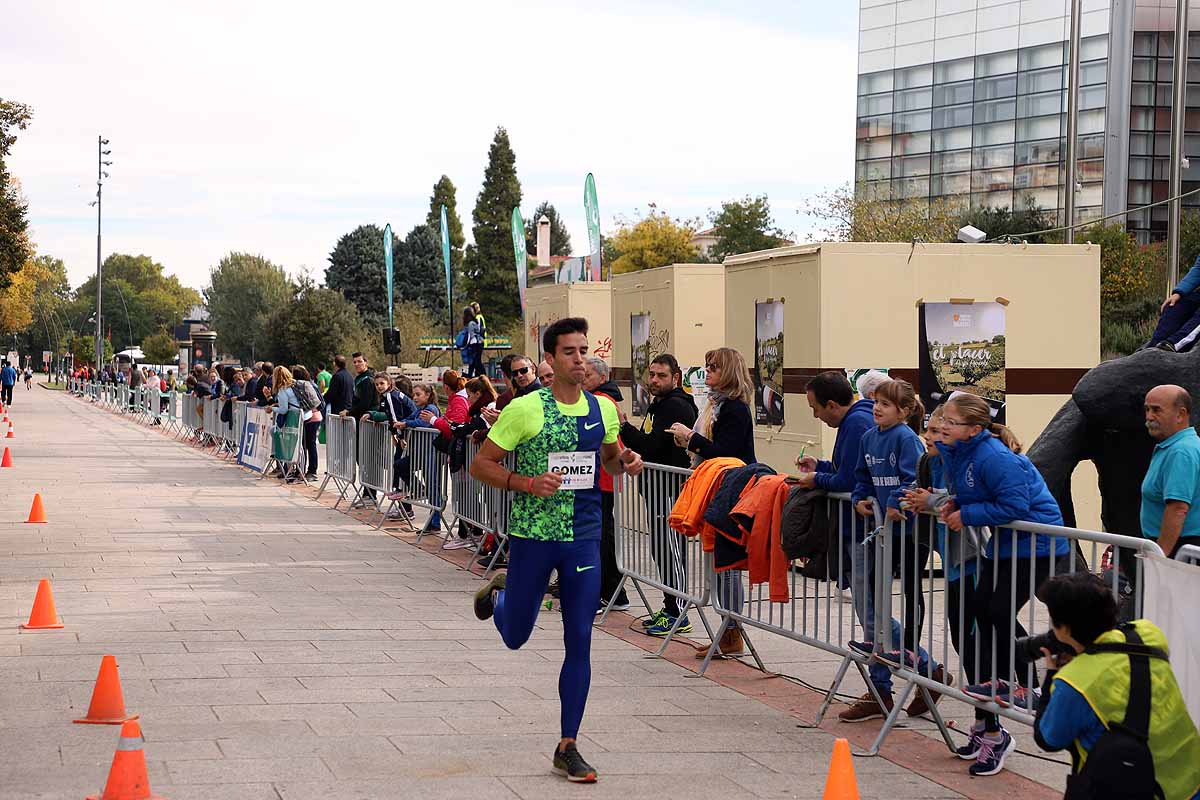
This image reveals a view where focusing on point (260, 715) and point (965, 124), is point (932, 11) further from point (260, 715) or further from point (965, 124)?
point (260, 715)

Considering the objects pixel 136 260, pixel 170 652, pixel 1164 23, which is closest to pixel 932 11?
pixel 1164 23

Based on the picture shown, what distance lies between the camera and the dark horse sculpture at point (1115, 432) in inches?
360

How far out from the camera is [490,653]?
919 centimetres

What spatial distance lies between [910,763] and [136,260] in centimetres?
19960

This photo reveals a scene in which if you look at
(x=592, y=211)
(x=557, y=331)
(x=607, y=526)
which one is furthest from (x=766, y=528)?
(x=592, y=211)

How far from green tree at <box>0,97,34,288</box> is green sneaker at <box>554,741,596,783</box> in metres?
37.7

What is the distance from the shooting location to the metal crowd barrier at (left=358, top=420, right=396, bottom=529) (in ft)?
54.9

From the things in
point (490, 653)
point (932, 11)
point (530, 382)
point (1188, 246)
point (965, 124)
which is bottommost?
point (490, 653)

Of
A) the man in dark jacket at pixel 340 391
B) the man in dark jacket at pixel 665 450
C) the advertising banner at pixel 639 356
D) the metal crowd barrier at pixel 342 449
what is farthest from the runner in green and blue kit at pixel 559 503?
the man in dark jacket at pixel 340 391

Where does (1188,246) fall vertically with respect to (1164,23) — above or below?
below

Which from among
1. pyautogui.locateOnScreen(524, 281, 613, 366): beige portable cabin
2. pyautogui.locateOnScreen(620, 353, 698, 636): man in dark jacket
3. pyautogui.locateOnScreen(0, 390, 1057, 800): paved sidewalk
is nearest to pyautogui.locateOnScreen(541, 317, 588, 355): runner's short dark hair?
pyautogui.locateOnScreen(0, 390, 1057, 800): paved sidewalk

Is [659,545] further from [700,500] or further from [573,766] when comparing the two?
[573,766]

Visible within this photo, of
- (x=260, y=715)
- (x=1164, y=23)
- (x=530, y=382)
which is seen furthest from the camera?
(x=1164, y=23)

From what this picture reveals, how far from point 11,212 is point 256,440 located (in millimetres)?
21149
